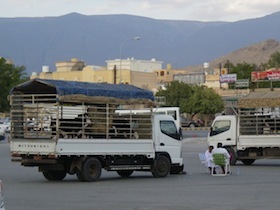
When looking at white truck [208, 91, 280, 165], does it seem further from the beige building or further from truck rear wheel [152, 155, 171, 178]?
the beige building

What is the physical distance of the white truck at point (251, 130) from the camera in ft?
105

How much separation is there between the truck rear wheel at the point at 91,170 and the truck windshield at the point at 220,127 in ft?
36.7

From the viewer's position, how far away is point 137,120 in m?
25.4

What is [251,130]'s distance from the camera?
108 feet

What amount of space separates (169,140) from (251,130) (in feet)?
26.4

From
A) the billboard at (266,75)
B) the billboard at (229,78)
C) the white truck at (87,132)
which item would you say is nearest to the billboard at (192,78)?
the billboard at (229,78)

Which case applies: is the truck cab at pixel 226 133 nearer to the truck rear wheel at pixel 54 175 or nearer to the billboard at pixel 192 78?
the truck rear wheel at pixel 54 175

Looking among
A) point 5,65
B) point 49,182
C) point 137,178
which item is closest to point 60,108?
point 49,182

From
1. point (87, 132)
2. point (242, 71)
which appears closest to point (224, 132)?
point (87, 132)

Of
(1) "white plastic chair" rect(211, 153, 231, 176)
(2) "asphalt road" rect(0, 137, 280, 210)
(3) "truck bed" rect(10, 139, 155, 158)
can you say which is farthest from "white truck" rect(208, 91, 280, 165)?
(3) "truck bed" rect(10, 139, 155, 158)

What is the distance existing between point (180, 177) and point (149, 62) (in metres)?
150

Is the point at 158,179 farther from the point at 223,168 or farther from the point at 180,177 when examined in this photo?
the point at 223,168

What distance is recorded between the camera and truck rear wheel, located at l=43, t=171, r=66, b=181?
24016 millimetres

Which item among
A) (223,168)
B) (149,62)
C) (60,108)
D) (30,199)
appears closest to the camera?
(30,199)
